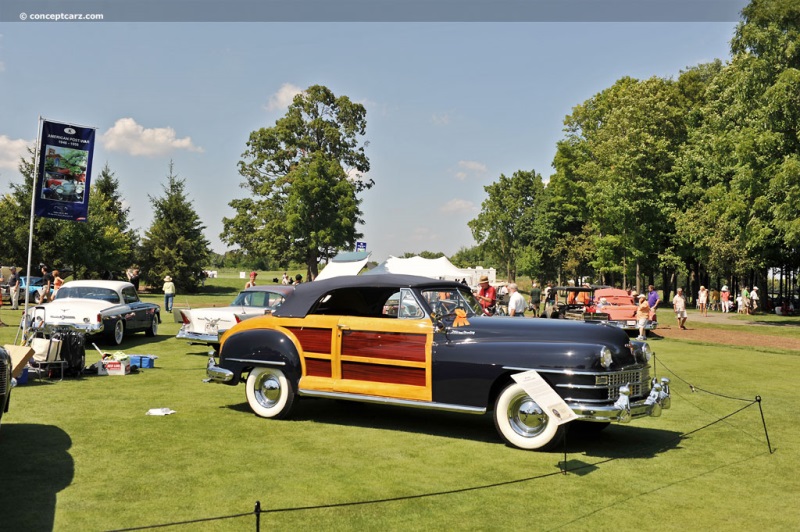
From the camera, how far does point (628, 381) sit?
7438 millimetres

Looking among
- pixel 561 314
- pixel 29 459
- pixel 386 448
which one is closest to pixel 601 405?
pixel 386 448

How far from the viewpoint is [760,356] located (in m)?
18.1

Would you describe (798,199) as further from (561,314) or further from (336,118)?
(336,118)

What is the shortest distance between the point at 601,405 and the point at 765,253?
117 ft

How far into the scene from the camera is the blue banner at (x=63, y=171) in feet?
51.0

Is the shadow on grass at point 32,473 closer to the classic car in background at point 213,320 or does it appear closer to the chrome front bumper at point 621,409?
the chrome front bumper at point 621,409

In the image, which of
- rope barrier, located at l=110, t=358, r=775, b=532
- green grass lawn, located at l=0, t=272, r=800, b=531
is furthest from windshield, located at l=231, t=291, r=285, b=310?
rope barrier, located at l=110, t=358, r=775, b=532

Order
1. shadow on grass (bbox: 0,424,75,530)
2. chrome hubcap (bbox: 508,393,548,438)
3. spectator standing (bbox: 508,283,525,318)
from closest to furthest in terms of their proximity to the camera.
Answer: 1. shadow on grass (bbox: 0,424,75,530)
2. chrome hubcap (bbox: 508,393,548,438)
3. spectator standing (bbox: 508,283,525,318)

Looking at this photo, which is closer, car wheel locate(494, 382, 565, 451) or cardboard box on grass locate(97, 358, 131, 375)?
car wheel locate(494, 382, 565, 451)

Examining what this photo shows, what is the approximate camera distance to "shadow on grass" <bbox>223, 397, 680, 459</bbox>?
25.2 feet

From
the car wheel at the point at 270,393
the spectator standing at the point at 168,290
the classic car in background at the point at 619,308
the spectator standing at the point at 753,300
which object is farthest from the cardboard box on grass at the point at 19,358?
the spectator standing at the point at 753,300

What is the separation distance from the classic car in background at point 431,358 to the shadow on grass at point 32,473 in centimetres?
233

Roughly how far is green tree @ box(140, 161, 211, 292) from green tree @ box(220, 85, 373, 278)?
4648 mm

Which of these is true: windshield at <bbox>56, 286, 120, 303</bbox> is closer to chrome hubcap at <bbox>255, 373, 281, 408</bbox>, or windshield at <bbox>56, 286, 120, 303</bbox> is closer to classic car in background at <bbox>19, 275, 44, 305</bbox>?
chrome hubcap at <bbox>255, 373, 281, 408</bbox>
